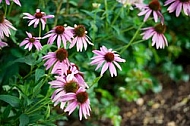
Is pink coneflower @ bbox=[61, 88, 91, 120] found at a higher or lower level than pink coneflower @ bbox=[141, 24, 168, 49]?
lower

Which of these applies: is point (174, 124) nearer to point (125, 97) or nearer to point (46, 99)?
point (125, 97)

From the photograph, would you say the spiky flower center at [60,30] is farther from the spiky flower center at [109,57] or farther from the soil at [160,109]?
the soil at [160,109]

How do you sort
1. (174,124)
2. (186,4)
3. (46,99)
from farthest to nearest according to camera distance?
(174,124) → (186,4) → (46,99)

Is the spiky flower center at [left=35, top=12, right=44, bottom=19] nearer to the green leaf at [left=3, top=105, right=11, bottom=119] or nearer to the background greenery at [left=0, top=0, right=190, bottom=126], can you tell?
the background greenery at [left=0, top=0, right=190, bottom=126]

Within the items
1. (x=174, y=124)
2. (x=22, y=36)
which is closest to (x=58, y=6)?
(x=22, y=36)

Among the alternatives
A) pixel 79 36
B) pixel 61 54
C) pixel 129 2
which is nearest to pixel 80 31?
pixel 79 36

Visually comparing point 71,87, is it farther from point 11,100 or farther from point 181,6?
point 181,6

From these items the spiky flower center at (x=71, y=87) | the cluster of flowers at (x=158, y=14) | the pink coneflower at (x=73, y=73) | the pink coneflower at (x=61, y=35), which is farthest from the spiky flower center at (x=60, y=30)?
the cluster of flowers at (x=158, y=14)

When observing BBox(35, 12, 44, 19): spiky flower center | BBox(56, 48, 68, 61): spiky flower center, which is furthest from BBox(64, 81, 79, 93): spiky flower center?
BBox(35, 12, 44, 19): spiky flower center

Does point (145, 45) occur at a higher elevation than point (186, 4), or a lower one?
→ lower
